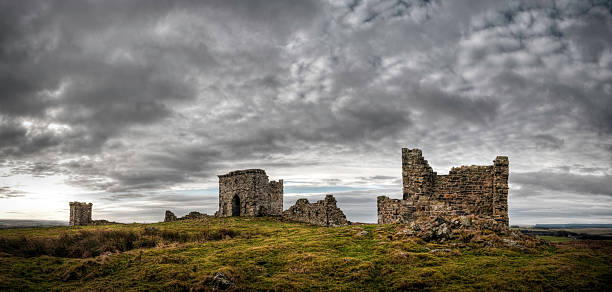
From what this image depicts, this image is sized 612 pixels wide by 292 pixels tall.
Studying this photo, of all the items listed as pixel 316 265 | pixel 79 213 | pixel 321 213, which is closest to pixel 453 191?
pixel 316 265

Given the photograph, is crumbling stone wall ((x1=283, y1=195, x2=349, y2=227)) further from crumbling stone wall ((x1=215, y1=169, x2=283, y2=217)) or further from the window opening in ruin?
the window opening in ruin

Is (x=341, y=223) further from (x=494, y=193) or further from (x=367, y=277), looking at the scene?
(x=367, y=277)

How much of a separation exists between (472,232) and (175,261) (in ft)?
50.0

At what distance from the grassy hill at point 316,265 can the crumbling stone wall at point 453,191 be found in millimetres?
5022

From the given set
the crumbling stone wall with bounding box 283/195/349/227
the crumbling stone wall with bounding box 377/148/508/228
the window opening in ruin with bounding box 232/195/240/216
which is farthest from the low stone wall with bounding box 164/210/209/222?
the crumbling stone wall with bounding box 377/148/508/228

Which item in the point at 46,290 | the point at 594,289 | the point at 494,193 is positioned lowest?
the point at 46,290

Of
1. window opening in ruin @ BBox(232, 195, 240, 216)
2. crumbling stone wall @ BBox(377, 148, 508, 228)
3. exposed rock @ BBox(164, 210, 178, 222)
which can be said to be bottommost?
exposed rock @ BBox(164, 210, 178, 222)

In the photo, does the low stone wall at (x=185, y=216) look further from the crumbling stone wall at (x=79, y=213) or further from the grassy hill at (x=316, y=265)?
the grassy hill at (x=316, y=265)

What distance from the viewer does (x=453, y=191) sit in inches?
969

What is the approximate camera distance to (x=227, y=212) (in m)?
44.8

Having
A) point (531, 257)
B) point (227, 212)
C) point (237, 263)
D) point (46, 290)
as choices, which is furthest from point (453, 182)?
point (227, 212)

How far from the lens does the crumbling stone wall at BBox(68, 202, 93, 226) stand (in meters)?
42.2

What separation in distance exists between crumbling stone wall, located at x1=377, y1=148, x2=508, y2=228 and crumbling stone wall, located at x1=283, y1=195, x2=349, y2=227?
10.2 meters

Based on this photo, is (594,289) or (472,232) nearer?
(594,289)
